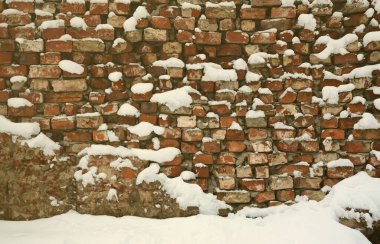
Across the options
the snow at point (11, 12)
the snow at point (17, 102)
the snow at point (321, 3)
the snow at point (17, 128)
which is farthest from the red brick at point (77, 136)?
the snow at point (321, 3)

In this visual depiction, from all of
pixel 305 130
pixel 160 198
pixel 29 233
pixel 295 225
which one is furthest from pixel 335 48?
pixel 29 233

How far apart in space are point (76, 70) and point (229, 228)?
1.27 m

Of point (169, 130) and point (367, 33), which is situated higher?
point (367, 33)

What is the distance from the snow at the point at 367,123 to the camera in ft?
6.48

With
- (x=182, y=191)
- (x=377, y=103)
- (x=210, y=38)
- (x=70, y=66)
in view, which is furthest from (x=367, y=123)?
(x=70, y=66)

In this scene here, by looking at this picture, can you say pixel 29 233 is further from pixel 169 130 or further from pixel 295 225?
pixel 295 225

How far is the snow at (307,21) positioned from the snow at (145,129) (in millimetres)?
1066

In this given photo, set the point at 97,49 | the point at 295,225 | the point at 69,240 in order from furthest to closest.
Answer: the point at 97,49
the point at 295,225
the point at 69,240

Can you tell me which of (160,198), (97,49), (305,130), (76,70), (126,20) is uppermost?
(126,20)

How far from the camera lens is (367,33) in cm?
200

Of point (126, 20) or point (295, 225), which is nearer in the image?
point (295, 225)

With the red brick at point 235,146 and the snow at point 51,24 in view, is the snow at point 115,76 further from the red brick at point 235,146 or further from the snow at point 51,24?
the red brick at point 235,146

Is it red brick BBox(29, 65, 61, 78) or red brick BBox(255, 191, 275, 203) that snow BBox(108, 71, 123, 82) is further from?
red brick BBox(255, 191, 275, 203)

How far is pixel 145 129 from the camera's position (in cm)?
197
